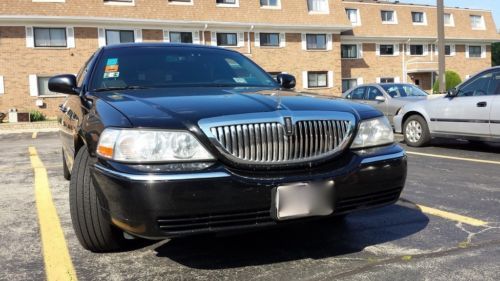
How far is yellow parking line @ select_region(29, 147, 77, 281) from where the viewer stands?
122 inches

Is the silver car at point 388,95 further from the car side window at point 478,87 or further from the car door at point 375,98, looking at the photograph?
the car side window at point 478,87

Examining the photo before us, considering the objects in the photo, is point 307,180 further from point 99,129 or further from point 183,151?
point 99,129

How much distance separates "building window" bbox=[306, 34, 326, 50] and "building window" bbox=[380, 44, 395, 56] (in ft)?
20.6

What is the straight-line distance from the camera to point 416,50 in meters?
37.5

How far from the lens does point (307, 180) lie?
2822 millimetres

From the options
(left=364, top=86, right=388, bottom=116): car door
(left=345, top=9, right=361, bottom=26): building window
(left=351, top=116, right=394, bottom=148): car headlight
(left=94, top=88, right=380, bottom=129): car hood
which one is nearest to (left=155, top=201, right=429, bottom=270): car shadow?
(left=351, top=116, right=394, bottom=148): car headlight

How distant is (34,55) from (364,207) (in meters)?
24.2

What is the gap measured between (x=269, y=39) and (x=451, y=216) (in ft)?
87.3

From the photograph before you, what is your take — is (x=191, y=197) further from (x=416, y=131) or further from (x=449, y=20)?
(x=449, y=20)

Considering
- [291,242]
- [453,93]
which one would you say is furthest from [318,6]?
[291,242]

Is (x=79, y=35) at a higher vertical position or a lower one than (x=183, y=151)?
higher

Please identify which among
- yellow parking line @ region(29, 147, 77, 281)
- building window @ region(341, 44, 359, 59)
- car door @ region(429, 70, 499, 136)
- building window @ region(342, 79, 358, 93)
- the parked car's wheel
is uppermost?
building window @ region(341, 44, 359, 59)

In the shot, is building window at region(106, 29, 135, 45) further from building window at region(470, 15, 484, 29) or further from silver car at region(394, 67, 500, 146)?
building window at region(470, 15, 484, 29)

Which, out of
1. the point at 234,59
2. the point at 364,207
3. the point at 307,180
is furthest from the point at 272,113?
the point at 234,59
